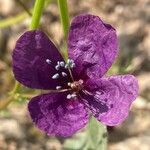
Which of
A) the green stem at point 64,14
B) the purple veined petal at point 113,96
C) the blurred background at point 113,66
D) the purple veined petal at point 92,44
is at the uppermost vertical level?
the green stem at point 64,14

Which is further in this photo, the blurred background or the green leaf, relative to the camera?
the blurred background

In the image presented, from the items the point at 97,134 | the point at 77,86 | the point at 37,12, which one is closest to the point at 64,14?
the point at 37,12

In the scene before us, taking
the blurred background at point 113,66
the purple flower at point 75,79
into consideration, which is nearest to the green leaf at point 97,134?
the purple flower at point 75,79

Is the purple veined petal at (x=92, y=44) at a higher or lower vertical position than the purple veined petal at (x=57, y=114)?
higher

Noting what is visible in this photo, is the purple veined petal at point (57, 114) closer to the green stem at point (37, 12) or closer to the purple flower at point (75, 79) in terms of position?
the purple flower at point (75, 79)

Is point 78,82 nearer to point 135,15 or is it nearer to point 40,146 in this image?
point 40,146

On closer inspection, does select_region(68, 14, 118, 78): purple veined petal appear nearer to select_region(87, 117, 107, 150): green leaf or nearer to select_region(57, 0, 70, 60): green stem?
select_region(57, 0, 70, 60): green stem

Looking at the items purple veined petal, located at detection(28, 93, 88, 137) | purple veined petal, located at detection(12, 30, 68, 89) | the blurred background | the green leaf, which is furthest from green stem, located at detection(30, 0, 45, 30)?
the blurred background

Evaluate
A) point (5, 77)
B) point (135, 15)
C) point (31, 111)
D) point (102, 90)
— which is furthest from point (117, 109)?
point (135, 15)
